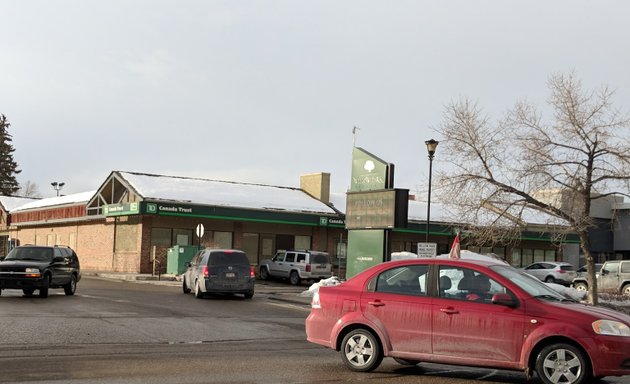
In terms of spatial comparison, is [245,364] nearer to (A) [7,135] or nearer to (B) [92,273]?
(B) [92,273]

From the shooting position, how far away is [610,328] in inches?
329

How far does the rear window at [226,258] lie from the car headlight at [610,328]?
1684 centimetres

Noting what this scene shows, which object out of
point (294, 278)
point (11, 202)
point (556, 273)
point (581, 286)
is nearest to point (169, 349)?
point (294, 278)

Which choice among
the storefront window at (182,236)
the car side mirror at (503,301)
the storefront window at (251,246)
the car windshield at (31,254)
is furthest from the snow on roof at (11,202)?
the car side mirror at (503,301)

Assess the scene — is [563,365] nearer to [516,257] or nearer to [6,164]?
[516,257]

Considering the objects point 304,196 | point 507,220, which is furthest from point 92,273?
point 507,220

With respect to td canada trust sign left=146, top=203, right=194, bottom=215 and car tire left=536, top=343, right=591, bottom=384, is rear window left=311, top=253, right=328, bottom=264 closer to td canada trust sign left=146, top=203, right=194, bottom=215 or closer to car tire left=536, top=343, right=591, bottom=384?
td canada trust sign left=146, top=203, right=194, bottom=215

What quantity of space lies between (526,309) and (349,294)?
2329mm

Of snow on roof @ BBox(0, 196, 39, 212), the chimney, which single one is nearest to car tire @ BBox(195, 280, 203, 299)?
the chimney

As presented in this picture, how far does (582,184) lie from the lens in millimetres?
25078

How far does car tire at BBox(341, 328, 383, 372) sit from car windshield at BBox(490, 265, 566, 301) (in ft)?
6.00

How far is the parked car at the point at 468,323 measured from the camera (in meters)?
8.36

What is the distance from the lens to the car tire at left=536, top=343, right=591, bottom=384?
27.2 feet

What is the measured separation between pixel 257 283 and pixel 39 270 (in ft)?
53.0
